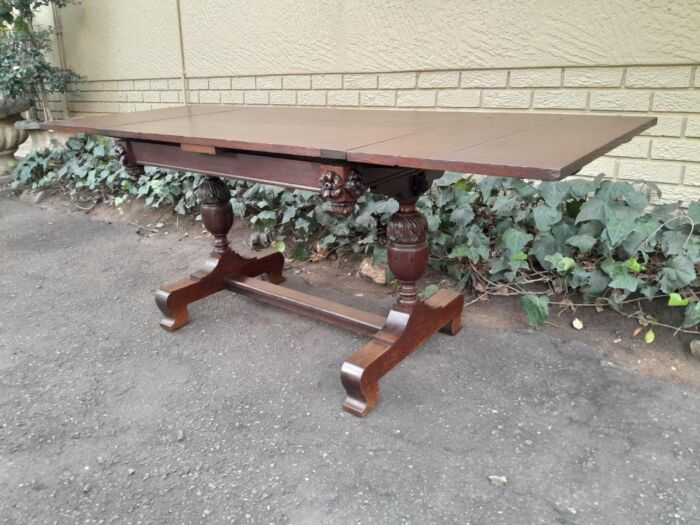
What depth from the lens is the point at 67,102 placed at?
20.5 ft

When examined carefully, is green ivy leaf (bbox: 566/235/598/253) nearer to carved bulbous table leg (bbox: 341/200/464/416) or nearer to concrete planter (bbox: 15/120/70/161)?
carved bulbous table leg (bbox: 341/200/464/416)

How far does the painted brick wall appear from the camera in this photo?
2.65 meters

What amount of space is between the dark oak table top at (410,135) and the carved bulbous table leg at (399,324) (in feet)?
1.13

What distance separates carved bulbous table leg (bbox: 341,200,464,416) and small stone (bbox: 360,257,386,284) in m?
0.73

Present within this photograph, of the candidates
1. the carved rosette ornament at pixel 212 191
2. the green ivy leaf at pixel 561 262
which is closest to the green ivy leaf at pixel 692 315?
the green ivy leaf at pixel 561 262

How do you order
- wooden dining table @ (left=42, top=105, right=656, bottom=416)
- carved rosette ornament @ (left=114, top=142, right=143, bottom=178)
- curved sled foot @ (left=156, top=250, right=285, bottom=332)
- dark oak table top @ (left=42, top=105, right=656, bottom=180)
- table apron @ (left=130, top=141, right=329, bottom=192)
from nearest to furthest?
dark oak table top @ (left=42, top=105, right=656, bottom=180), wooden dining table @ (left=42, top=105, right=656, bottom=416), table apron @ (left=130, top=141, right=329, bottom=192), carved rosette ornament @ (left=114, top=142, right=143, bottom=178), curved sled foot @ (left=156, top=250, right=285, bottom=332)

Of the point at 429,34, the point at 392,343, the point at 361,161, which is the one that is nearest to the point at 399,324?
the point at 392,343

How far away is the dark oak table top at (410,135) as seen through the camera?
1.31 m

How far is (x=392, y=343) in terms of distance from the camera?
196 centimetres

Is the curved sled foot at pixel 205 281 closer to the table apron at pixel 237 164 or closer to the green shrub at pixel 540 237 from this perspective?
the green shrub at pixel 540 237

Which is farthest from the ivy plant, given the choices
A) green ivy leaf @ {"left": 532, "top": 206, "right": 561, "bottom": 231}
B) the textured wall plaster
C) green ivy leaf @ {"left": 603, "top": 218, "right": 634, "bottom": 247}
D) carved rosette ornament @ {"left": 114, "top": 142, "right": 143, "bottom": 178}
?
green ivy leaf @ {"left": 603, "top": 218, "right": 634, "bottom": 247}

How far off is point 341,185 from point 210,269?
48.9 inches

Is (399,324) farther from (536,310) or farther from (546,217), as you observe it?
(546,217)

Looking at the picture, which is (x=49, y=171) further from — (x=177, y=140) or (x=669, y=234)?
(x=669, y=234)
